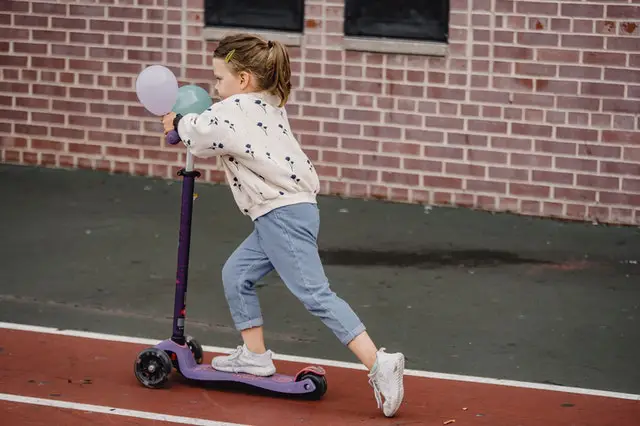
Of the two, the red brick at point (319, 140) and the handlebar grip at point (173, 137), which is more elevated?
the handlebar grip at point (173, 137)

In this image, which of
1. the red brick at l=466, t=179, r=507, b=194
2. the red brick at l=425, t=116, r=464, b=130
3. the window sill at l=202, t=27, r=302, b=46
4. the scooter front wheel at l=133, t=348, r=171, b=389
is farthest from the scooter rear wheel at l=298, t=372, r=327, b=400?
the window sill at l=202, t=27, r=302, b=46

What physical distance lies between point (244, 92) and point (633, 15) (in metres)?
5.83

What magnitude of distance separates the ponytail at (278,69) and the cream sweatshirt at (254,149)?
0.24 ft

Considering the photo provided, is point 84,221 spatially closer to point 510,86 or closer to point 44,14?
point 44,14

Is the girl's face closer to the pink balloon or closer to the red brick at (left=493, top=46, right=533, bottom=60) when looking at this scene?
the pink balloon

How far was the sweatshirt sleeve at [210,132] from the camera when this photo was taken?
6.60 m

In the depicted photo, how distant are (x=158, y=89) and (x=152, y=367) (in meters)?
1.42

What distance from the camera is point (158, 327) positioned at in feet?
27.8

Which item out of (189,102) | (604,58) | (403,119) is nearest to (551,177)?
(604,58)

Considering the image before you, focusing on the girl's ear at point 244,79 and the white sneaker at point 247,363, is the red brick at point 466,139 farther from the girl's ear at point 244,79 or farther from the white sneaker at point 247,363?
the girl's ear at point 244,79

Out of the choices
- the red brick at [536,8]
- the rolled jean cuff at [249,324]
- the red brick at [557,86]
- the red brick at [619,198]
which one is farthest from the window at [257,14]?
the rolled jean cuff at [249,324]

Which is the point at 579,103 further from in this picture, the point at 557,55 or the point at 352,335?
the point at 352,335

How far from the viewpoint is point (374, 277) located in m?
9.86

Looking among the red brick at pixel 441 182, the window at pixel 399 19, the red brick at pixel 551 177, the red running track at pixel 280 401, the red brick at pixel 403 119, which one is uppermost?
the window at pixel 399 19
